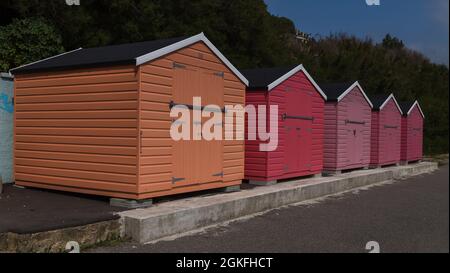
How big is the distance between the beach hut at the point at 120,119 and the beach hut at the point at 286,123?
2046mm

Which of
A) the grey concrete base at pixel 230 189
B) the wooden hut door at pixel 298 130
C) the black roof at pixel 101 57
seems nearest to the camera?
the black roof at pixel 101 57

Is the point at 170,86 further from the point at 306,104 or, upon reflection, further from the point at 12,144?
the point at 306,104

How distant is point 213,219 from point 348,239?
7.28ft

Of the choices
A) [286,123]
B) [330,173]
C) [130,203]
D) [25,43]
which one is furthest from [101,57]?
[330,173]

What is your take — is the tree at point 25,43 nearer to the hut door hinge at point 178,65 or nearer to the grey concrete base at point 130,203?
the hut door hinge at point 178,65

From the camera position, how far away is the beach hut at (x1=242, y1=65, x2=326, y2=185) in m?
12.3

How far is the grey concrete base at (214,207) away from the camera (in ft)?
24.4

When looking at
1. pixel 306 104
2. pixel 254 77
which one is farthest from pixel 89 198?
pixel 306 104

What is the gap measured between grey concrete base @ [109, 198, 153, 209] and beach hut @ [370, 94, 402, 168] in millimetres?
12184

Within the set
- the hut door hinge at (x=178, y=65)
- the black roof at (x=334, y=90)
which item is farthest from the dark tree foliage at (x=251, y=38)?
the hut door hinge at (x=178, y=65)

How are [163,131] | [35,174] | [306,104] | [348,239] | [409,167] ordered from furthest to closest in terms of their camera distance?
[409,167]
[306,104]
[35,174]
[163,131]
[348,239]

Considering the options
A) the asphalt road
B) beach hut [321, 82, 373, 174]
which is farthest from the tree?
beach hut [321, 82, 373, 174]

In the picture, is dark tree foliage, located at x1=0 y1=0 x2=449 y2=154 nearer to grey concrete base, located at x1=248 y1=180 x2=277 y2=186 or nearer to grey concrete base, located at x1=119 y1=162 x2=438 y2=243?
grey concrete base, located at x1=119 y1=162 x2=438 y2=243

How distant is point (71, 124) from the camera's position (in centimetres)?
901
